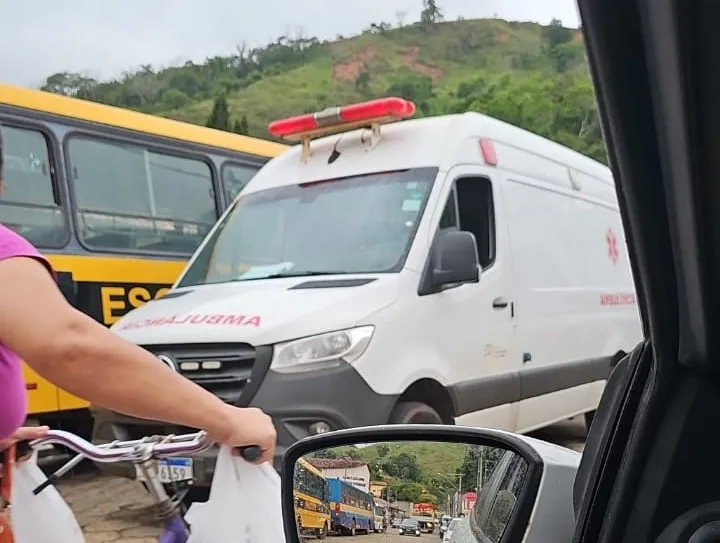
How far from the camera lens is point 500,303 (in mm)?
5309

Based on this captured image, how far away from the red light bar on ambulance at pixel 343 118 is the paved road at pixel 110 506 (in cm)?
232

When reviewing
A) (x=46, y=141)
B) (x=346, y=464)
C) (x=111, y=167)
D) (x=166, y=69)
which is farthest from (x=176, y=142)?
(x=166, y=69)

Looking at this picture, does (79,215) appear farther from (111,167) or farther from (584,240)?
(584,240)

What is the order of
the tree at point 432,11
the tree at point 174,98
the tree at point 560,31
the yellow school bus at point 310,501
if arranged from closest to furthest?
the tree at point 560,31 → the yellow school bus at point 310,501 → the tree at point 432,11 → the tree at point 174,98

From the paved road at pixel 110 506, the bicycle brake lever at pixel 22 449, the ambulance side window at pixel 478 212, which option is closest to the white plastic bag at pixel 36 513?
the bicycle brake lever at pixel 22 449

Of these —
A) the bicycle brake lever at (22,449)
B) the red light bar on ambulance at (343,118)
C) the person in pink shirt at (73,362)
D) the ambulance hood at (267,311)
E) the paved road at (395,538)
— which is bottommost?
the ambulance hood at (267,311)

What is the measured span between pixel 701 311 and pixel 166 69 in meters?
20.8

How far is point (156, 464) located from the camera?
83.5 inches

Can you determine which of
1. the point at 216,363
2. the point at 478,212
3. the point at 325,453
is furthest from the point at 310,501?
the point at 478,212

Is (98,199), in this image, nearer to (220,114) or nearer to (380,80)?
(220,114)

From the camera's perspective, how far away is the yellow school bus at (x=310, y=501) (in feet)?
4.11

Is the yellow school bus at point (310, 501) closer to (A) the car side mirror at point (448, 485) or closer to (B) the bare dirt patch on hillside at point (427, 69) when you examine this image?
(A) the car side mirror at point (448, 485)

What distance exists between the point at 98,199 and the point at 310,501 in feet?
20.4

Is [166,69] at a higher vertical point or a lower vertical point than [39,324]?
higher
